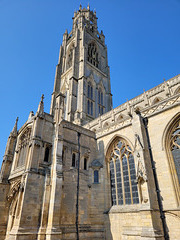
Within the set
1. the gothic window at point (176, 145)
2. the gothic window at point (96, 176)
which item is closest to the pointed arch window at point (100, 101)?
the gothic window at point (96, 176)

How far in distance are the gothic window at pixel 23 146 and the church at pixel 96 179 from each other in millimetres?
113

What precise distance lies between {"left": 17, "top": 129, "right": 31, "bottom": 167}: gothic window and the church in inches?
4.4

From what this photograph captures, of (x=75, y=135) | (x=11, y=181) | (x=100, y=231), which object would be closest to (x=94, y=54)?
(x=75, y=135)

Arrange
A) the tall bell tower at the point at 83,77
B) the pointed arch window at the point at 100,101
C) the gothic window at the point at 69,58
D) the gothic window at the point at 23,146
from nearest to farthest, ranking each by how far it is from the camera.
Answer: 1. the gothic window at the point at 23,146
2. the tall bell tower at the point at 83,77
3. the pointed arch window at the point at 100,101
4. the gothic window at the point at 69,58

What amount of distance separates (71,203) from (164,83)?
1844 centimetres

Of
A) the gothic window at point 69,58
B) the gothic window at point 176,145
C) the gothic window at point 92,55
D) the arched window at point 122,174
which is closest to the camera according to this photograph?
the gothic window at point 176,145

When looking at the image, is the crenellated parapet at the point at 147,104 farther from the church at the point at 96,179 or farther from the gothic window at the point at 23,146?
the gothic window at the point at 23,146

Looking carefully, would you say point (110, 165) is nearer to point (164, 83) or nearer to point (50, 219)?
point (50, 219)

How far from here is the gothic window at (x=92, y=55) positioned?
141 ft

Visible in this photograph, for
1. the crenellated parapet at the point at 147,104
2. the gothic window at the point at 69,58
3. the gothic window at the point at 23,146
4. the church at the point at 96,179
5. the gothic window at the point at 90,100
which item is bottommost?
the church at the point at 96,179

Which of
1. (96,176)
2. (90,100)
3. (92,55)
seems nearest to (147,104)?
(96,176)

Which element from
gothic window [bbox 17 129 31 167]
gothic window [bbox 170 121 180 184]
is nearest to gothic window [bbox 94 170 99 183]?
gothic window [bbox 170 121 180 184]

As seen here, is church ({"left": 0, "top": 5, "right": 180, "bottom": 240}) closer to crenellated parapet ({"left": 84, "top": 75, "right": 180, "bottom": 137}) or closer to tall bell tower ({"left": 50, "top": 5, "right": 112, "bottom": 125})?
crenellated parapet ({"left": 84, "top": 75, "right": 180, "bottom": 137})

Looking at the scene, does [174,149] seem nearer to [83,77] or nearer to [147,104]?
[147,104]
